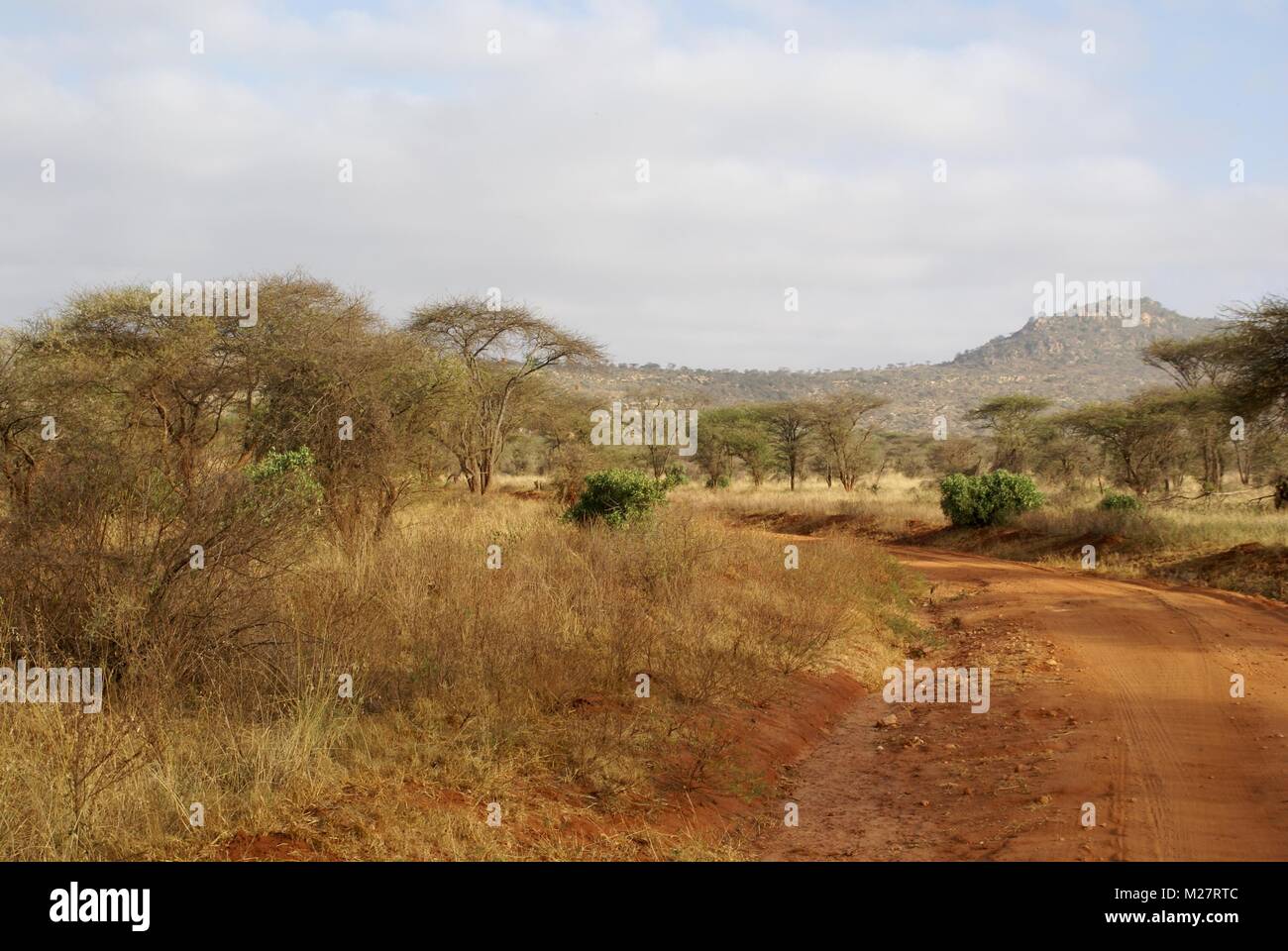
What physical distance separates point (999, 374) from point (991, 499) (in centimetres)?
7477

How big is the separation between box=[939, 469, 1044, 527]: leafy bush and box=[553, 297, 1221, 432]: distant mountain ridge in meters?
45.9

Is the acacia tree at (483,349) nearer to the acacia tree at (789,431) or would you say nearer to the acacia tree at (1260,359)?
the acacia tree at (1260,359)

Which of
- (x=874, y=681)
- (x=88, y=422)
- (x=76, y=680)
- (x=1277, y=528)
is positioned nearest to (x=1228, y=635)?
(x=874, y=681)

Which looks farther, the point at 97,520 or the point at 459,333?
the point at 459,333

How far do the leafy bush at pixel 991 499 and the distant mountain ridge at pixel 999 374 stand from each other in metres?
45.9

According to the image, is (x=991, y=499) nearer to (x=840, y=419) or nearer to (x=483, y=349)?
(x=483, y=349)

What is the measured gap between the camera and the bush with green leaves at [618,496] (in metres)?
14.2

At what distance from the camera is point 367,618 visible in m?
7.12

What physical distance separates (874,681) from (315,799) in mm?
6177

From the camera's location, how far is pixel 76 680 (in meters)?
5.59

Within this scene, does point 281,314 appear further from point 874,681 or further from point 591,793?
point 591,793

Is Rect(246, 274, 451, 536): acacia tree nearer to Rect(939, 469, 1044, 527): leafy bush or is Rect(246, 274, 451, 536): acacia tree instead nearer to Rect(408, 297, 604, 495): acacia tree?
Rect(408, 297, 604, 495): acacia tree

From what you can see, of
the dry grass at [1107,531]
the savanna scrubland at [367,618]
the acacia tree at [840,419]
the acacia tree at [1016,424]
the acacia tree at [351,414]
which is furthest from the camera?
the acacia tree at [840,419]

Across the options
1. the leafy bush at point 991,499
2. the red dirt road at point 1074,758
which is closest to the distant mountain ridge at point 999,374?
the leafy bush at point 991,499
